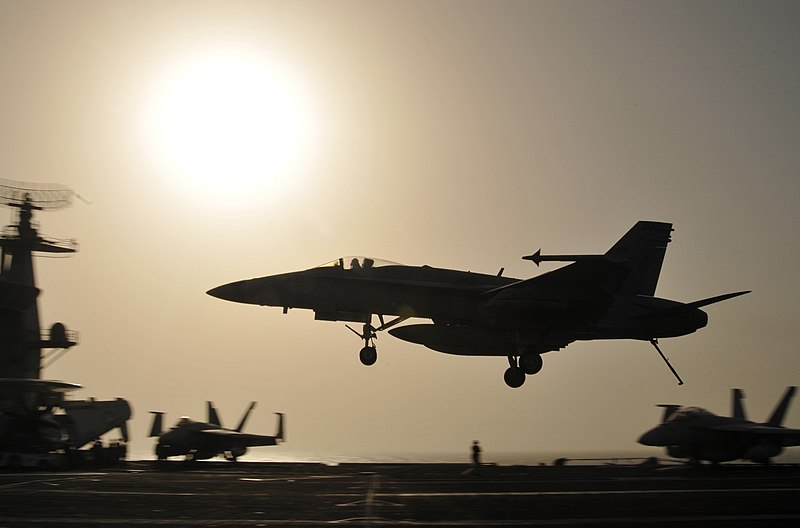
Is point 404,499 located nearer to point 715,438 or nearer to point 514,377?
point 514,377

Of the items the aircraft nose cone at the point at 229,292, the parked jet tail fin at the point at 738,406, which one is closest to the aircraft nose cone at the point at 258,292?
the aircraft nose cone at the point at 229,292

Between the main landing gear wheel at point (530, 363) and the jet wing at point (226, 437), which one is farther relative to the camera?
the jet wing at point (226, 437)

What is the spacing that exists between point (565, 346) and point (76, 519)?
20.2 m

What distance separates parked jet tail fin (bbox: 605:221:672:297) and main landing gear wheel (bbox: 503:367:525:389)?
6.39m

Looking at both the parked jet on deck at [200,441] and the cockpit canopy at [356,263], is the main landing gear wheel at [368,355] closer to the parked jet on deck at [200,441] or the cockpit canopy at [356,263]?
the cockpit canopy at [356,263]

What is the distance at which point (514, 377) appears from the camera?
3272 centimetres

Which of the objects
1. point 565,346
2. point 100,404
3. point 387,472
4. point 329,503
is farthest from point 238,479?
point 100,404

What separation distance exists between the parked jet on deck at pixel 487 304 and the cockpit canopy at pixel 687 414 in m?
9.62

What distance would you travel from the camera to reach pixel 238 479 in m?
30.8

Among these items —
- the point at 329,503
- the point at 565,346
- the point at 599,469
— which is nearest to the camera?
the point at 329,503

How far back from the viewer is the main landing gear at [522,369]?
32656mm

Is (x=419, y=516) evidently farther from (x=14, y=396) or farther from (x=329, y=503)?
(x=14, y=396)

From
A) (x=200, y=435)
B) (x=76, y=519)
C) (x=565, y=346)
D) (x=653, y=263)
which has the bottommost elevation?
(x=76, y=519)

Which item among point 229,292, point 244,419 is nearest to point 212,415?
point 244,419
